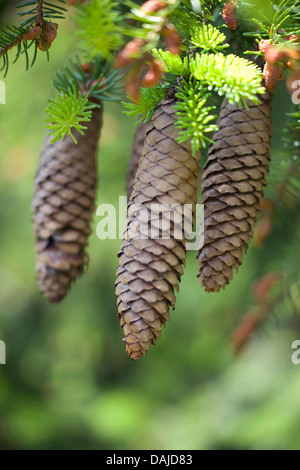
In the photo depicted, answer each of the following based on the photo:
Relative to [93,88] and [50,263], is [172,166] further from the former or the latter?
[50,263]

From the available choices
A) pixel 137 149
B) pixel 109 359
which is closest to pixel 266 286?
pixel 137 149

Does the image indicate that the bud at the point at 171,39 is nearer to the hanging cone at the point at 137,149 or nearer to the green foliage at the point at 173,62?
the green foliage at the point at 173,62

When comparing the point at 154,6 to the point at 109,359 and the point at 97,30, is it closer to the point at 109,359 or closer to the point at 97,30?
the point at 97,30

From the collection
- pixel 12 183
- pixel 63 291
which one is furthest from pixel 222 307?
pixel 63 291

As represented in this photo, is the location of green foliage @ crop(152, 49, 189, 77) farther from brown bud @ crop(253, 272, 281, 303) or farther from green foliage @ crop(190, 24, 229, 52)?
brown bud @ crop(253, 272, 281, 303)

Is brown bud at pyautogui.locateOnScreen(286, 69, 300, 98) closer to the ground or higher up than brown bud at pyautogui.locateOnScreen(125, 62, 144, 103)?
higher up

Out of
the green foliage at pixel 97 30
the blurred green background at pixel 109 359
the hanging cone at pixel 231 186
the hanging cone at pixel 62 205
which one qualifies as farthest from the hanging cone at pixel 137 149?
the blurred green background at pixel 109 359

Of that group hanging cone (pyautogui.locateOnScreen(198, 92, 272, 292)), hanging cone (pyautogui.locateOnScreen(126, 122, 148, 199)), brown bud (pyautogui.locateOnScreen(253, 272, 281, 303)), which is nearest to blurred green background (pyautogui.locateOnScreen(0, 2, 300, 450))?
brown bud (pyautogui.locateOnScreen(253, 272, 281, 303))
